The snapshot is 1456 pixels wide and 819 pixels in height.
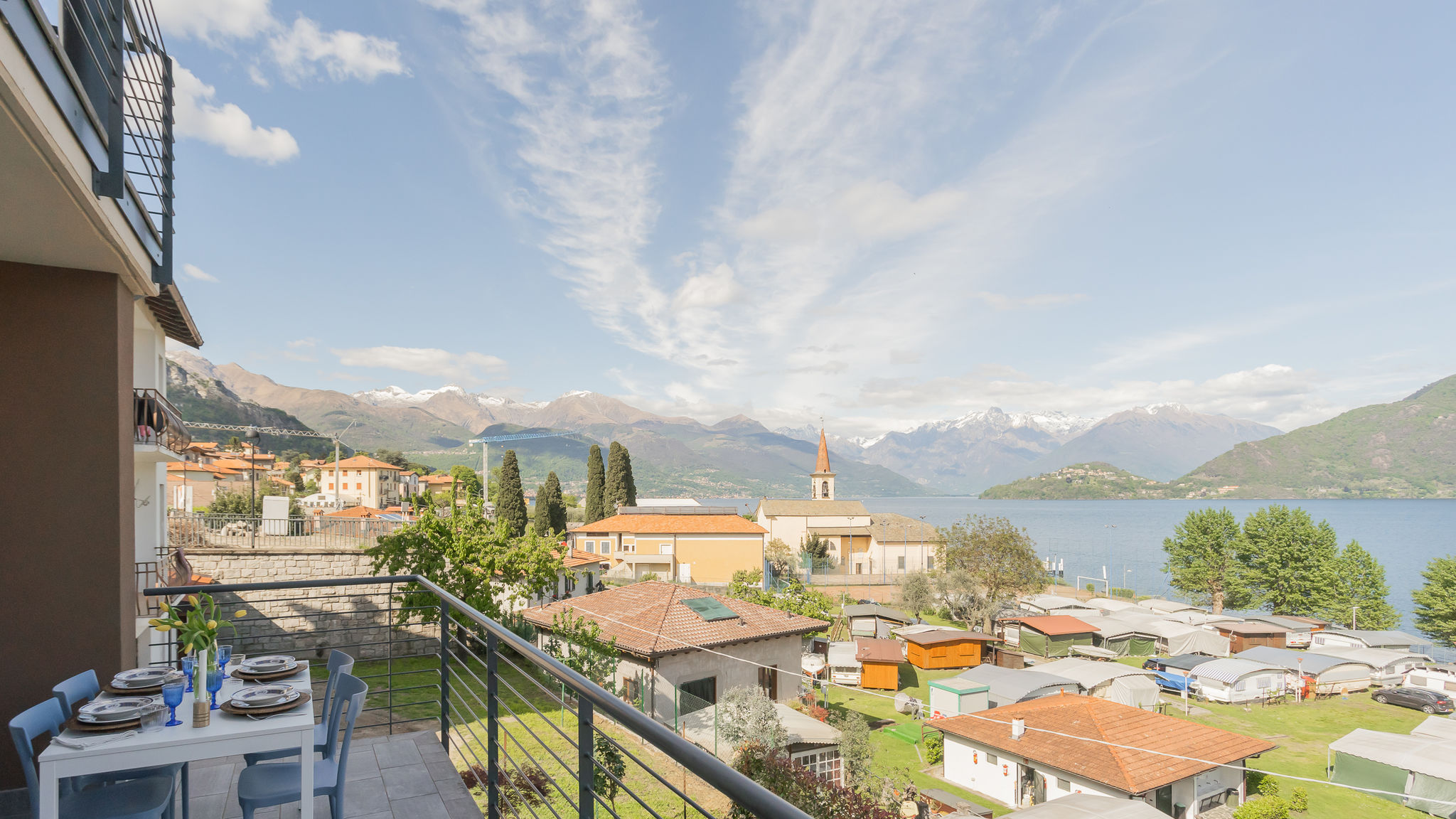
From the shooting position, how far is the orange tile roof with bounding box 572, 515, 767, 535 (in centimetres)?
4134

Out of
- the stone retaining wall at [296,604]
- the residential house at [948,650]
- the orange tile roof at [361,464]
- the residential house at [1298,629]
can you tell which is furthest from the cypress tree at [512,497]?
the residential house at [1298,629]

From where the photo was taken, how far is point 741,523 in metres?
43.1

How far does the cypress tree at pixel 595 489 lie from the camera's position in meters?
48.0

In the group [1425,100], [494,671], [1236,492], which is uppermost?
[1425,100]

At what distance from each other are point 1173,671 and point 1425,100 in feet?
95.3

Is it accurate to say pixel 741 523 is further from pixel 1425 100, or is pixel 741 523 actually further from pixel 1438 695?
pixel 1425 100

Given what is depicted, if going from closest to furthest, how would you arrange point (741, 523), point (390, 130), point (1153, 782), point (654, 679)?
point (1153, 782) → point (654, 679) → point (390, 130) → point (741, 523)

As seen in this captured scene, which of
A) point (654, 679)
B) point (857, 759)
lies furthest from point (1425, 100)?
point (654, 679)

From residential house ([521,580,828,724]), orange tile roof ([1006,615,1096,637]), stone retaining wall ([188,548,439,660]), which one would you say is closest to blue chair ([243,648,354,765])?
residential house ([521,580,828,724])

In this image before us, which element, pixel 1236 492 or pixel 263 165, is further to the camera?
pixel 1236 492

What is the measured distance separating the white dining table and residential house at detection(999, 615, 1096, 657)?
32.1 meters

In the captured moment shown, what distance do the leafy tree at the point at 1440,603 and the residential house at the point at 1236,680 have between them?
668 inches

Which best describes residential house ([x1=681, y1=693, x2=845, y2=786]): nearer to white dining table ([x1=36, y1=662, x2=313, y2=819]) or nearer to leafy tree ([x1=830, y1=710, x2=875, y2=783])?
leafy tree ([x1=830, y1=710, x2=875, y2=783])

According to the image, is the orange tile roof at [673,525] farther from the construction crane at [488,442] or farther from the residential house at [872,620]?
the residential house at [872,620]
